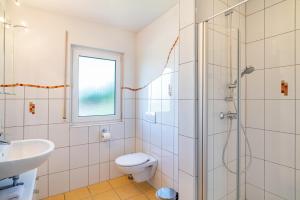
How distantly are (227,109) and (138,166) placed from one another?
1.23 m

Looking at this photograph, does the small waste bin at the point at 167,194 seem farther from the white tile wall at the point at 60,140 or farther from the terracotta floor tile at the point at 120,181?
the white tile wall at the point at 60,140

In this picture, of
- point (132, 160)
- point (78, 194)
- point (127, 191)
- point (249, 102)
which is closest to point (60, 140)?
point (78, 194)

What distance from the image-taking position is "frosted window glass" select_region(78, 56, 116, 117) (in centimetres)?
230

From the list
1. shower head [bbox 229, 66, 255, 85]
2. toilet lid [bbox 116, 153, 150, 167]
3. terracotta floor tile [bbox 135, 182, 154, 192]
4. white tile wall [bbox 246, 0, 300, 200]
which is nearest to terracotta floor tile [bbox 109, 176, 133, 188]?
terracotta floor tile [bbox 135, 182, 154, 192]

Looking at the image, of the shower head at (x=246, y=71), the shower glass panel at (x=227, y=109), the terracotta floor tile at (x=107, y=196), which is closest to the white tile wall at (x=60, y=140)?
Answer: the terracotta floor tile at (x=107, y=196)

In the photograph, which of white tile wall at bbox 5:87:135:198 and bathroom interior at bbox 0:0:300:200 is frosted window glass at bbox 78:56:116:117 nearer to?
bathroom interior at bbox 0:0:300:200

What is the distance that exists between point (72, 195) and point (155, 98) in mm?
1574

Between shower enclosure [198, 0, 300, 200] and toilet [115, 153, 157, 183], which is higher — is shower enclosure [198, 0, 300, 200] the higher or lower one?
the higher one

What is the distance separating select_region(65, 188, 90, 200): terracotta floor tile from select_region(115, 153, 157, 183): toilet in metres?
0.56

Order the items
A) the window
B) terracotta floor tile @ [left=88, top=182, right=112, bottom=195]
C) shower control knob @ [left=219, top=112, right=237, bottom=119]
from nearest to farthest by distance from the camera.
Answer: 1. shower control knob @ [left=219, top=112, right=237, bottom=119]
2. terracotta floor tile @ [left=88, top=182, right=112, bottom=195]
3. the window

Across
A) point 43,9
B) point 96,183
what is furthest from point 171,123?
point 43,9

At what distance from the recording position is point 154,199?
199 centimetres

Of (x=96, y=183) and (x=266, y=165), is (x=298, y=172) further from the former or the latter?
(x=96, y=183)

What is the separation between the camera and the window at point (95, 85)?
88.0 inches
